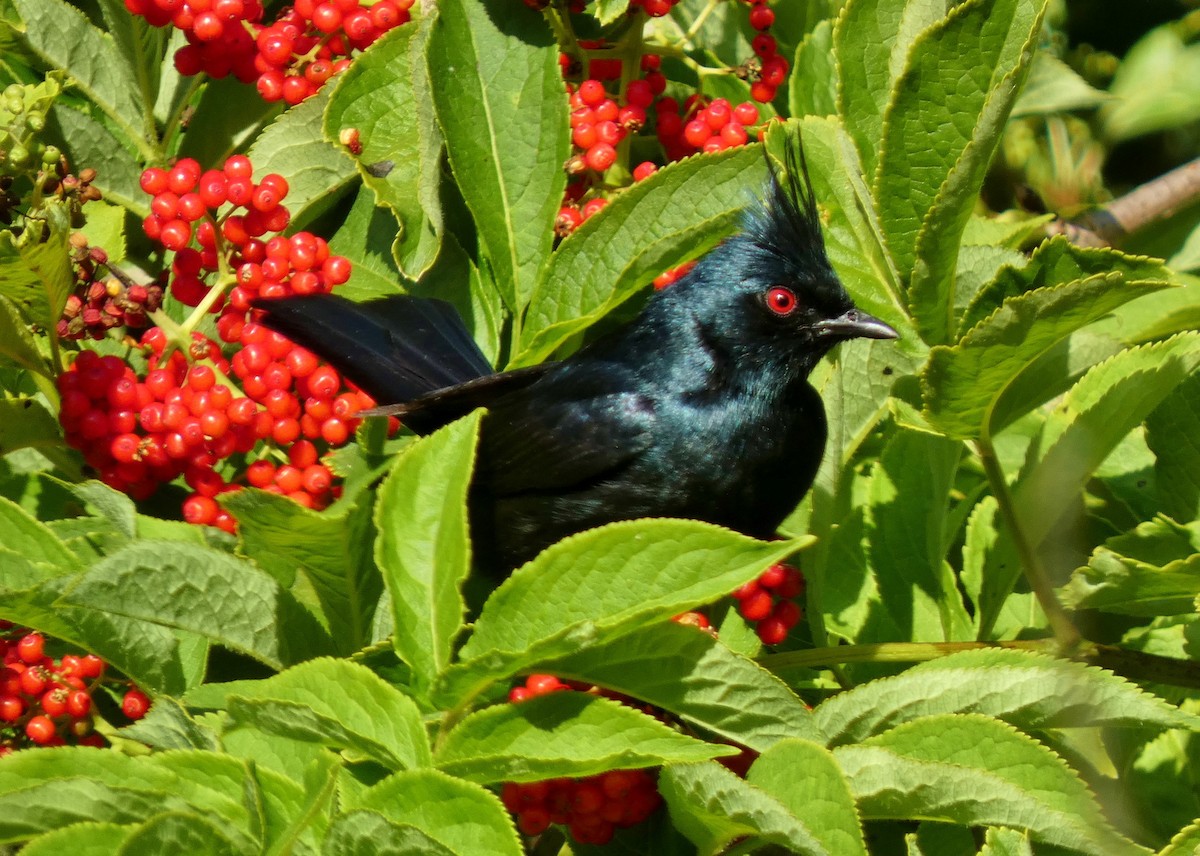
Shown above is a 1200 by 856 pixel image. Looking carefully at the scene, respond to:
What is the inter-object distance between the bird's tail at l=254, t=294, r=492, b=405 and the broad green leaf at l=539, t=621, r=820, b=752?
3.92ft

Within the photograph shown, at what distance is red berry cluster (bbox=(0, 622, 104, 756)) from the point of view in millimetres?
2354

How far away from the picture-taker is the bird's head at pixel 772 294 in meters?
3.38

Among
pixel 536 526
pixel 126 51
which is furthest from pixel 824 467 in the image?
pixel 126 51

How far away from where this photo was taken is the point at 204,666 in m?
2.18

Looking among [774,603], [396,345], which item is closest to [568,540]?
[774,603]

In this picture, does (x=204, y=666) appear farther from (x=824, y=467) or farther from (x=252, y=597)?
(x=824, y=467)

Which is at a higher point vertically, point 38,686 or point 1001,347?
point 1001,347

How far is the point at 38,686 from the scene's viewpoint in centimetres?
236

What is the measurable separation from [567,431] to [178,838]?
1868 millimetres

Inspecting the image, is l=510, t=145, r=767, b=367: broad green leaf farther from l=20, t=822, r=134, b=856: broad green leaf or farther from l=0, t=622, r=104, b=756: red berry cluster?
l=20, t=822, r=134, b=856: broad green leaf

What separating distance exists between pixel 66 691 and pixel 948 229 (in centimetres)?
162

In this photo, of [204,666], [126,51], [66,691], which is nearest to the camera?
[204,666]

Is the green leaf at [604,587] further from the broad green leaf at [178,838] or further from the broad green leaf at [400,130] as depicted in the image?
the broad green leaf at [400,130]

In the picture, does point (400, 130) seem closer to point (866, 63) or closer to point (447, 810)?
point (866, 63)
